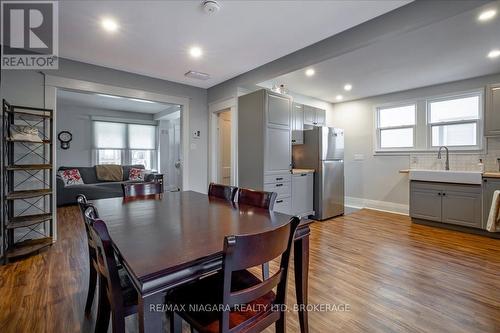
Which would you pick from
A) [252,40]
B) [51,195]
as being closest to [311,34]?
[252,40]

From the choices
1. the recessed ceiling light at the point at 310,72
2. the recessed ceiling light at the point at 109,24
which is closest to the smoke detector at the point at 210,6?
the recessed ceiling light at the point at 109,24

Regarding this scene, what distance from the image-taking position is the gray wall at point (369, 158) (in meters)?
4.63

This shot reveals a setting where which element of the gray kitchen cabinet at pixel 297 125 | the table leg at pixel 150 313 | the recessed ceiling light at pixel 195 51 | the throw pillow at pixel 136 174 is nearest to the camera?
the table leg at pixel 150 313

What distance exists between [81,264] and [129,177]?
4.40 metres

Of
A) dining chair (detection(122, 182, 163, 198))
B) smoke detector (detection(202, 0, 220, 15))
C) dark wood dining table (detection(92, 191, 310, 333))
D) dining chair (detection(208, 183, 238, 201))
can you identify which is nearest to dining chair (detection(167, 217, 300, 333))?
dark wood dining table (detection(92, 191, 310, 333))

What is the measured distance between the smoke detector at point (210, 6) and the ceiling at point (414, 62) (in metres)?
1.79

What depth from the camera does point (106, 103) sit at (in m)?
6.20

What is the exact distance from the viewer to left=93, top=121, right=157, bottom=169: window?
22.8 feet

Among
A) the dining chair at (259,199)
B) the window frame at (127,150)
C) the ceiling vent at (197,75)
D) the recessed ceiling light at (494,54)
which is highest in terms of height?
the recessed ceiling light at (494,54)

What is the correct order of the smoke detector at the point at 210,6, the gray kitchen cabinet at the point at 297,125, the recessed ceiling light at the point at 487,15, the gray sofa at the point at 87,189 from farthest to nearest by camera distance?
the gray sofa at the point at 87,189 → the gray kitchen cabinet at the point at 297,125 → the recessed ceiling light at the point at 487,15 → the smoke detector at the point at 210,6

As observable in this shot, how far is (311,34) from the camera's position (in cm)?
249

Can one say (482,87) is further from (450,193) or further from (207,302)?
(207,302)

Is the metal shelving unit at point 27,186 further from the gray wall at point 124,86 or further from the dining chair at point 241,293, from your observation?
the dining chair at point 241,293

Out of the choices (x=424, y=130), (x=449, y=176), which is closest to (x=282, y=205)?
(x=449, y=176)
